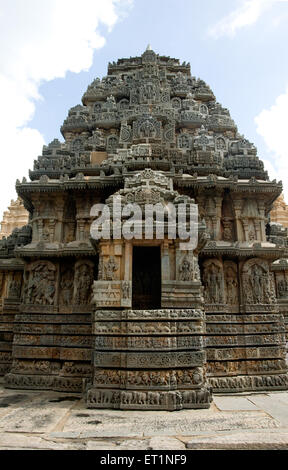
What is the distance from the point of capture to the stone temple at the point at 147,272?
28.4 ft

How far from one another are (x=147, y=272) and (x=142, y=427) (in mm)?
5557

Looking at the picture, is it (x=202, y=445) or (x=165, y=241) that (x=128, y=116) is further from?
(x=202, y=445)

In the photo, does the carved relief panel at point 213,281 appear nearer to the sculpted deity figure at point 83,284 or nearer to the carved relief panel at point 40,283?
the sculpted deity figure at point 83,284

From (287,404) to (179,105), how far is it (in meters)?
14.6

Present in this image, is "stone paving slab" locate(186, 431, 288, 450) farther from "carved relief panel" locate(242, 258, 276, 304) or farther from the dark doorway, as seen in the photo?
"carved relief panel" locate(242, 258, 276, 304)

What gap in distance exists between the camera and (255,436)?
608cm

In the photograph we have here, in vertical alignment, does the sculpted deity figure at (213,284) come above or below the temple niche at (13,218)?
below

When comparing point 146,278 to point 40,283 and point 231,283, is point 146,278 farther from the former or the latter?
point 40,283

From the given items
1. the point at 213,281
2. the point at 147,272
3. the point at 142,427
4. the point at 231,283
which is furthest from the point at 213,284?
the point at 142,427

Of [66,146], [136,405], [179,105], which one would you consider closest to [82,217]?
[66,146]

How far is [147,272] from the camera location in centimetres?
1177

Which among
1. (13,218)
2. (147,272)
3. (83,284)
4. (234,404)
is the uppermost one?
(13,218)

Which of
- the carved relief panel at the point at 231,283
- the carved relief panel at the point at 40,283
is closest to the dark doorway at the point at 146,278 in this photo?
the carved relief panel at the point at 231,283

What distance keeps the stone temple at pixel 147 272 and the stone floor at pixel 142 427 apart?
590 millimetres
